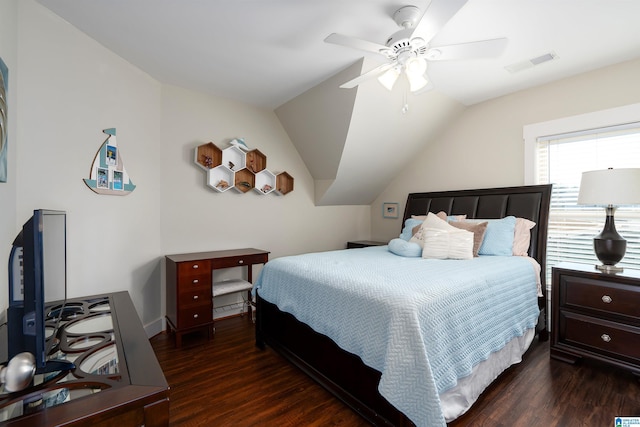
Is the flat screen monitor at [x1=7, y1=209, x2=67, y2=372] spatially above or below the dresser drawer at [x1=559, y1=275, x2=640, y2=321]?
above

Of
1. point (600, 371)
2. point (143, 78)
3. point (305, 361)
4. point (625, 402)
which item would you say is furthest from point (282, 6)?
point (600, 371)

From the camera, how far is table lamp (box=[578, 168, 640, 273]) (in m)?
2.11

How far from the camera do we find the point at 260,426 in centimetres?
168

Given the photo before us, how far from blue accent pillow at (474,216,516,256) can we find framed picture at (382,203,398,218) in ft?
5.27

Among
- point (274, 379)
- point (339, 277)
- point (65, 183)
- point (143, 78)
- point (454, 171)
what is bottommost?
point (274, 379)

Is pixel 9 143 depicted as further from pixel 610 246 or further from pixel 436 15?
pixel 610 246

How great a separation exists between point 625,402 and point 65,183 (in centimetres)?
398

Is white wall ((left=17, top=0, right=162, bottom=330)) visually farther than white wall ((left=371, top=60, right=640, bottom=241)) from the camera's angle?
No

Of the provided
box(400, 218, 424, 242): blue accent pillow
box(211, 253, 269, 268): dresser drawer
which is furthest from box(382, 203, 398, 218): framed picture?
box(211, 253, 269, 268): dresser drawer

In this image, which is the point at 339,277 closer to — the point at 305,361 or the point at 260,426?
the point at 305,361

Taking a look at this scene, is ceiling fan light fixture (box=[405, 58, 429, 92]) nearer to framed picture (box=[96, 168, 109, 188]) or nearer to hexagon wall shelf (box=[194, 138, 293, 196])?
hexagon wall shelf (box=[194, 138, 293, 196])

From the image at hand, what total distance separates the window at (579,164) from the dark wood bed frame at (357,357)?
0.22 m

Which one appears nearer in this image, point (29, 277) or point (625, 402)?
point (29, 277)

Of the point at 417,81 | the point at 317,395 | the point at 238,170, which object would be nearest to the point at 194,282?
the point at 238,170
